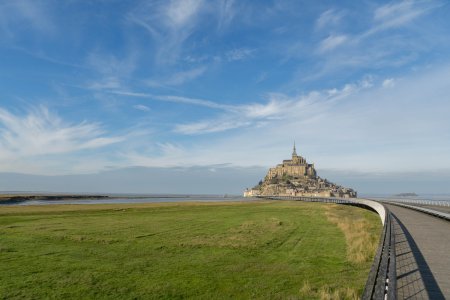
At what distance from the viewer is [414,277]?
1215 cm

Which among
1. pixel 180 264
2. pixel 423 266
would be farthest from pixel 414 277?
pixel 180 264

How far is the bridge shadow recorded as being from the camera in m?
10.3

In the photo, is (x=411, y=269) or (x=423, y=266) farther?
(x=423, y=266)

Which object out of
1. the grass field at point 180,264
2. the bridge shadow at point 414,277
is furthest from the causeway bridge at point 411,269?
the grass field at point 180,264

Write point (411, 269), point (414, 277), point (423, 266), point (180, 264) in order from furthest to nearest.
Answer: point (180, 264)
point (423, 266)
point (411, 269)
point (414, 277)

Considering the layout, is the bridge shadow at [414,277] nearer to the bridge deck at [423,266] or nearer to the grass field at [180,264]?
the bridge deck at [423,266]

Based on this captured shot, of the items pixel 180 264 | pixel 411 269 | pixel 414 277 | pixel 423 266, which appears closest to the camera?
pixel 414 277

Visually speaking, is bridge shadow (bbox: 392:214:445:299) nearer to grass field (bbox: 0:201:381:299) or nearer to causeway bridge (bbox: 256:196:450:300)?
causeway bridge (bbox: 256:196:450:300)

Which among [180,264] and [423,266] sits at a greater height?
[423,266]

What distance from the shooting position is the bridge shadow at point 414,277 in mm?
10281

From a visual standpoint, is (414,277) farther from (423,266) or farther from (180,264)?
(180,264)

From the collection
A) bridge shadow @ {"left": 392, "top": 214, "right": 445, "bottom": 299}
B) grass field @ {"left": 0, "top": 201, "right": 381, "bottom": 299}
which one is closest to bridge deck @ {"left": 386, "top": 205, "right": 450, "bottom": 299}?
bridge shadow @ {"left": 392, "top": 214, "right": 445, "bottom": 299}

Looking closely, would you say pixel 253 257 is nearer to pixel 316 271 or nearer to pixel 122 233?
pixel 316 271

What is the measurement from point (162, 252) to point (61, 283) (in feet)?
23.8
